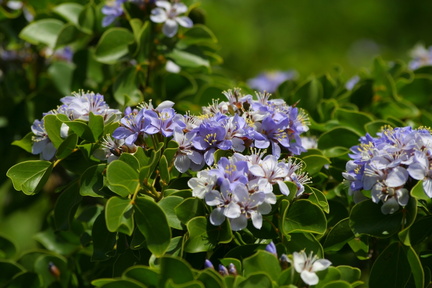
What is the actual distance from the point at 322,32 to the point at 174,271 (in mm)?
6050

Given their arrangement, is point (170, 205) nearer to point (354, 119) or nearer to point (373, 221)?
point (373, 221)

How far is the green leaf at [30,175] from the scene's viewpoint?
6.56ft

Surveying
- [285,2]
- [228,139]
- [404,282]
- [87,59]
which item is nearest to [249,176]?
[228,139]

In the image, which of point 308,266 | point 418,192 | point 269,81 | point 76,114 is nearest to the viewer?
point 308,266

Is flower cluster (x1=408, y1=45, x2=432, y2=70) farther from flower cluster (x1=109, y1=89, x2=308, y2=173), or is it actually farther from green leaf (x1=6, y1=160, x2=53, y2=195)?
A: green leaf (x1=6, y1=160, x2=53, y2=195)

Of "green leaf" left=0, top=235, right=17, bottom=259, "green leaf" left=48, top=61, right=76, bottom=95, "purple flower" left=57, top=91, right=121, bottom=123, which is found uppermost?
"purple flower" left=57, top=91, right=121, bottom=123

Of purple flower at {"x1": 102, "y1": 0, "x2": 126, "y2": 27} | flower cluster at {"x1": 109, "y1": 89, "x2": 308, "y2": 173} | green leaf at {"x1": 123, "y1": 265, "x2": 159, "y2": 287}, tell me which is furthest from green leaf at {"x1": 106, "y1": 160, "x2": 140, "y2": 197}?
purple flower at {"x1": 102, "y1": 0, "x2": 126, "y2": 27}

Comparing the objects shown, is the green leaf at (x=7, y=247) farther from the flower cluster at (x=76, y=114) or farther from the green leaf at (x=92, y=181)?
Answer: the green leaf at (x=92, y=181)

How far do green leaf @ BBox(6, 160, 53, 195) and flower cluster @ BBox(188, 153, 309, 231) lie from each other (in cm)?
46

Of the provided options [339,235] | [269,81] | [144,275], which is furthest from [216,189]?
[269,81]

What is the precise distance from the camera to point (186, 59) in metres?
A: 2.75

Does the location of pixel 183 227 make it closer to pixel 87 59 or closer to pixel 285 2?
pixel 87 59

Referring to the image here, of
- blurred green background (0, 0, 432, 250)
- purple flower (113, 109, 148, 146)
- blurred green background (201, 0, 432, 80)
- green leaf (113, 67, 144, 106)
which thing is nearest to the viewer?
purple flower (113, 109, 148, 146)

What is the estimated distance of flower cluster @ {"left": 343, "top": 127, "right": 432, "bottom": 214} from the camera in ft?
6.07
